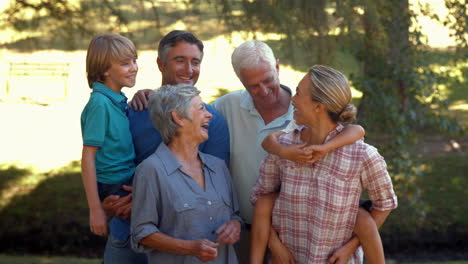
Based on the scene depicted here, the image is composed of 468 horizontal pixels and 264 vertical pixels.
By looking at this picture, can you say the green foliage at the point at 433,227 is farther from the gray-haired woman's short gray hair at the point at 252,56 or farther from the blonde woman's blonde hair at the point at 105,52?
the blonde woman's blonde hair at the point at 105,52

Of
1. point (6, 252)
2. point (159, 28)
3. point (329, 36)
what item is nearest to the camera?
point (159, 28)

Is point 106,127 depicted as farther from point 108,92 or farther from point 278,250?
point 278,250

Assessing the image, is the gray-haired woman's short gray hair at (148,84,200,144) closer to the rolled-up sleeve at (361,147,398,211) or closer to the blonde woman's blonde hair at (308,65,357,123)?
the blonde woman's blonde hair at (308,65,357,123)

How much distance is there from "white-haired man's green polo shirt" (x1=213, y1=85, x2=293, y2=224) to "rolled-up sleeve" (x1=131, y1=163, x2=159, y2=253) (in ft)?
1.86

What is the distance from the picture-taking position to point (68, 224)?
24.7 ft

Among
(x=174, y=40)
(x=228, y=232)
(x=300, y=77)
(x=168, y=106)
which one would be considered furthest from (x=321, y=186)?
(x=300, y=77)

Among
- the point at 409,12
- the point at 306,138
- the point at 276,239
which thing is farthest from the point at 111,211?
the point at 409,12

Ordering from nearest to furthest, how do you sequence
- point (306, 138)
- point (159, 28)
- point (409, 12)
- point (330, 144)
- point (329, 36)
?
point (330, 144) < point (306, 138) < point (159, 28) < point (329, 36) < point (409, 12)

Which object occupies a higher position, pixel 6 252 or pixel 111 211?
pixel 111 211

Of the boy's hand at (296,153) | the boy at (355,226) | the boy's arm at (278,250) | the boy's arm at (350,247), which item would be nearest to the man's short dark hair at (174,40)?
the boy at (355,226)

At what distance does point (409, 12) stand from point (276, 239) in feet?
13.6

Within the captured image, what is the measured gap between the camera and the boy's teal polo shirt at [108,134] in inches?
98.6

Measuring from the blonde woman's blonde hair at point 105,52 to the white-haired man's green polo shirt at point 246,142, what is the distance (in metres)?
0.57

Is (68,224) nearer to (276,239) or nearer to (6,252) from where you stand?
(6,252)
